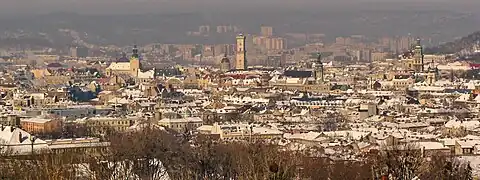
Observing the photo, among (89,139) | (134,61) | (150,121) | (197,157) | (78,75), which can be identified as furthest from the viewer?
(134,61)

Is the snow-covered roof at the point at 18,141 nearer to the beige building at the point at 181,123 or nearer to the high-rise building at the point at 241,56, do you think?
the beige building at the point at 181,123

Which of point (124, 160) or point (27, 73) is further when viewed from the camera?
point (27, 73)

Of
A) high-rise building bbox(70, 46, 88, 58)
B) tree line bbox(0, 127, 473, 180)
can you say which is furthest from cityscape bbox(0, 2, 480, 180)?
high-rise building bbox(70, 46, 88, 58)

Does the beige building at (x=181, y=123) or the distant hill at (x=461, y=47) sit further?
the distant hill at (x=461, y=47)

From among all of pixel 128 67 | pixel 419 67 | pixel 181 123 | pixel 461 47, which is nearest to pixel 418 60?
pixel 419 67

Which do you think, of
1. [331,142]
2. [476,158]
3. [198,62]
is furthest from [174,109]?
[198,62]

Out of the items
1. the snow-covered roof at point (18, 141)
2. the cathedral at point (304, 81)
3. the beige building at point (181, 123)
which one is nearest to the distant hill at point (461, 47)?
the cathedral at point (304, 81)

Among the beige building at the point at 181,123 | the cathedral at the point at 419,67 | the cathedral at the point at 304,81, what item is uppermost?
the cathedral at the point at 419,67

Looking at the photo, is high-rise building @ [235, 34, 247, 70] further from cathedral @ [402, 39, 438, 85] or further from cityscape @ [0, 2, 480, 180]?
cathedral @ [402, 39, 438, 85]

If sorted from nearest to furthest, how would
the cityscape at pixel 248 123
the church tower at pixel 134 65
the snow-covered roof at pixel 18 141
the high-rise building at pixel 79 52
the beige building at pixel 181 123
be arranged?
the cityscape at pixel 248 123 < the snow-covered roof at pixel 18 141 < the beige building at pixel 181 123 < the church tower at pixel 134 65 < the high-rise building at pixel 79 52

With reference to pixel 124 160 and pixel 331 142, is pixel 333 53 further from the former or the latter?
pixel 124 160

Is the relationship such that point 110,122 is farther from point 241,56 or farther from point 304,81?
point 241,56
